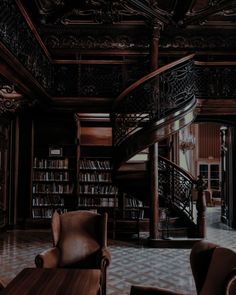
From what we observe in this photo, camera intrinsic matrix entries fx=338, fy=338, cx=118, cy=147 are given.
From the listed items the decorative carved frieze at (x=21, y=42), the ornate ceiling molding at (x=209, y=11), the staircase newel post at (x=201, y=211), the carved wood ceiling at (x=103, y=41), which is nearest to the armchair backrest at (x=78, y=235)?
the decorative carved frieze at (x=21, y=42)

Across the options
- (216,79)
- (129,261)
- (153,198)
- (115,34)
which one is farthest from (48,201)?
(216,79)

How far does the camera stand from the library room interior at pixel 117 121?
19.9ft

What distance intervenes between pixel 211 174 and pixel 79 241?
14.1 meters

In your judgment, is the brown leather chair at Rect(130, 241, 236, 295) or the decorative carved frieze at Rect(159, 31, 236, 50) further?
the decorative carved frieze at Rect(159, 31, 236, 50)

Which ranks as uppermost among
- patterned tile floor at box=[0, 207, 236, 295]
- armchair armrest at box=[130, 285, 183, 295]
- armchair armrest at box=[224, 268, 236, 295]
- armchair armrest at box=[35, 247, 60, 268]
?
armchair armrest at box=[224, 268, 236, 295]

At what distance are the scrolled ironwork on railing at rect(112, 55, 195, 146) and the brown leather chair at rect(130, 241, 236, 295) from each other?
13.6 ft

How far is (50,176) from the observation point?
8453 millimetres

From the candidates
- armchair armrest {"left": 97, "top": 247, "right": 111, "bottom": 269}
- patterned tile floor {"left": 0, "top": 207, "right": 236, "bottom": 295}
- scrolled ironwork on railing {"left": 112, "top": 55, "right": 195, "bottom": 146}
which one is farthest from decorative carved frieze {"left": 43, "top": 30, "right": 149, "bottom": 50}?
armchair armrest {"left": 97, "top": 247, "right": 111, "bottom": 269}

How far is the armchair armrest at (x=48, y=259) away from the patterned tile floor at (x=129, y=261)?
888 millimetres

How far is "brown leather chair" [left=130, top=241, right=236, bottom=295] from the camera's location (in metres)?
2.09

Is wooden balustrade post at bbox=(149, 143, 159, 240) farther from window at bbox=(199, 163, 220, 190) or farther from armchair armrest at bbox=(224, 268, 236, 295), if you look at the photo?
window at bbox=(199, 163, 220, 190)

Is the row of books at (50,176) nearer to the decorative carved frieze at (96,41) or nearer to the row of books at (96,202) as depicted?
the row of books at (96,202)

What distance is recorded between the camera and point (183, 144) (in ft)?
41.5

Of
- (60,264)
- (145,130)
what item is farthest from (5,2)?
(60,264)
